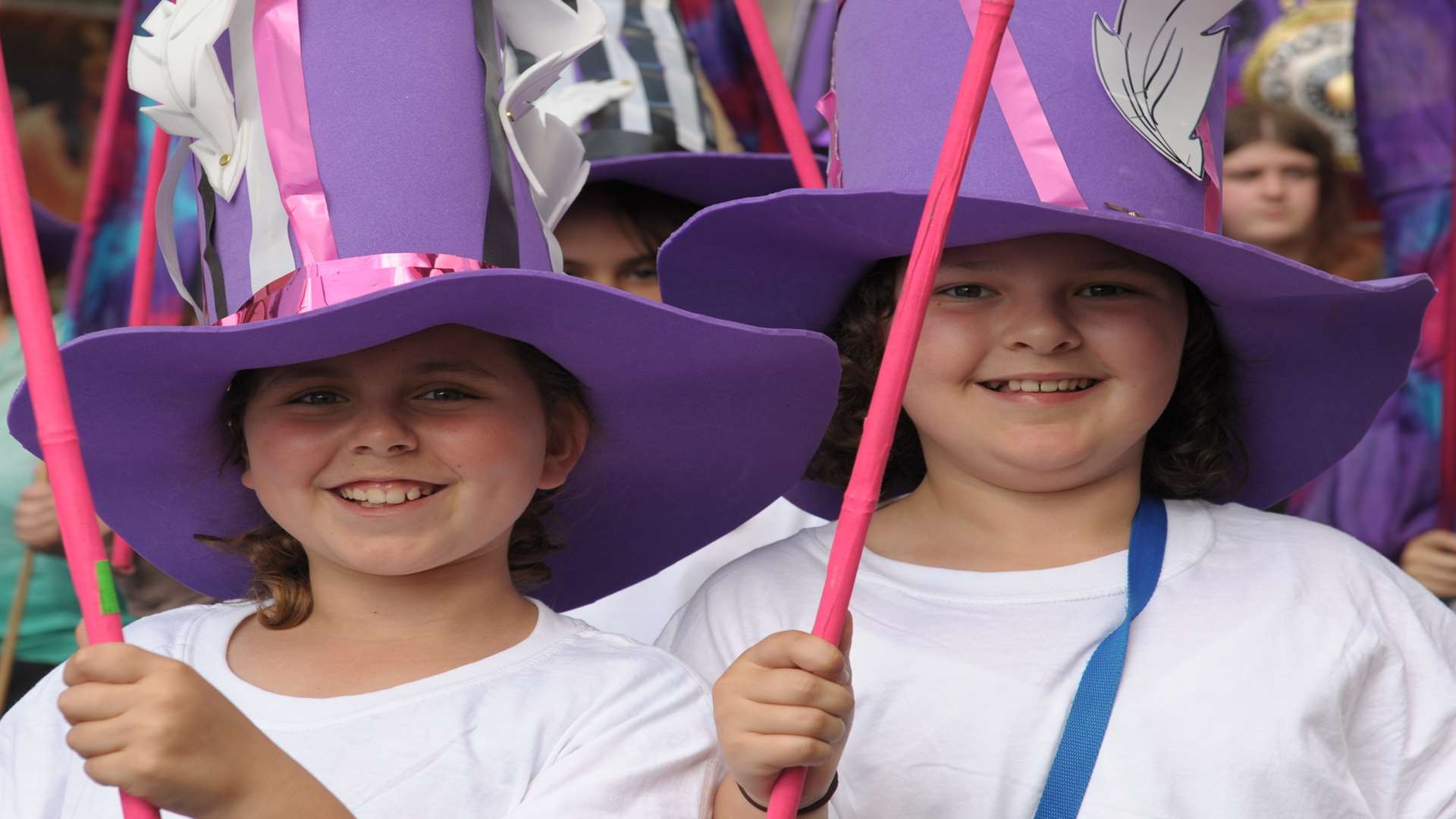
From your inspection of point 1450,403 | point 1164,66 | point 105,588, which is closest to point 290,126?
point 105,588

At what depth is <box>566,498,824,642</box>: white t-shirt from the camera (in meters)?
2.93

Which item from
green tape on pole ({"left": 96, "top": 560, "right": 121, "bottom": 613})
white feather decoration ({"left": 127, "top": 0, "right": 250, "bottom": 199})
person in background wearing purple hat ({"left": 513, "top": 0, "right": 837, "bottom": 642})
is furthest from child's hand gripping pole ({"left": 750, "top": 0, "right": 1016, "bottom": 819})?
person in background wearing purple hat ({"left": 513, "top": 0, "right": 837, "bottom": 642})

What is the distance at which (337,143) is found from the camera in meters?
2.04

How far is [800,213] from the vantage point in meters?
2.24

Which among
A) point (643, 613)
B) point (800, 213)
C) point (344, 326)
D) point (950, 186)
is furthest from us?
point (643, 613)

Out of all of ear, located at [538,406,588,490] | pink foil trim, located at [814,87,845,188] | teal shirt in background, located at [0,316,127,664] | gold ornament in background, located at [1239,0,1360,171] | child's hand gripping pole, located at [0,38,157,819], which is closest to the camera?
child's hand gripping pole, located at [0,38,157,819]

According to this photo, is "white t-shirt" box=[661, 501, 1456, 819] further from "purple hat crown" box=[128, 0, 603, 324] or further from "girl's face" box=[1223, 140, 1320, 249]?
"girl's face" box=[1223, 140, 1320, 249]

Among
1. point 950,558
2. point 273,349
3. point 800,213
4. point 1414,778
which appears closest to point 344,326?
point 273,349

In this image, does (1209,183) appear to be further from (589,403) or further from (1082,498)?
(589,403)

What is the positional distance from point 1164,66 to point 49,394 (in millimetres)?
1253

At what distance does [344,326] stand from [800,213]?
0.57m

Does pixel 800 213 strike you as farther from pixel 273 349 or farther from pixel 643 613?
pixel 643 613

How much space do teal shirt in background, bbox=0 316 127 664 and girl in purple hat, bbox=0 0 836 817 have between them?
145 cm

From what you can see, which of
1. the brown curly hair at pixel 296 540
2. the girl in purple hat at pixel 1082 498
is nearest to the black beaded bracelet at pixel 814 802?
the girl in purple hat at pixel 1082 498
